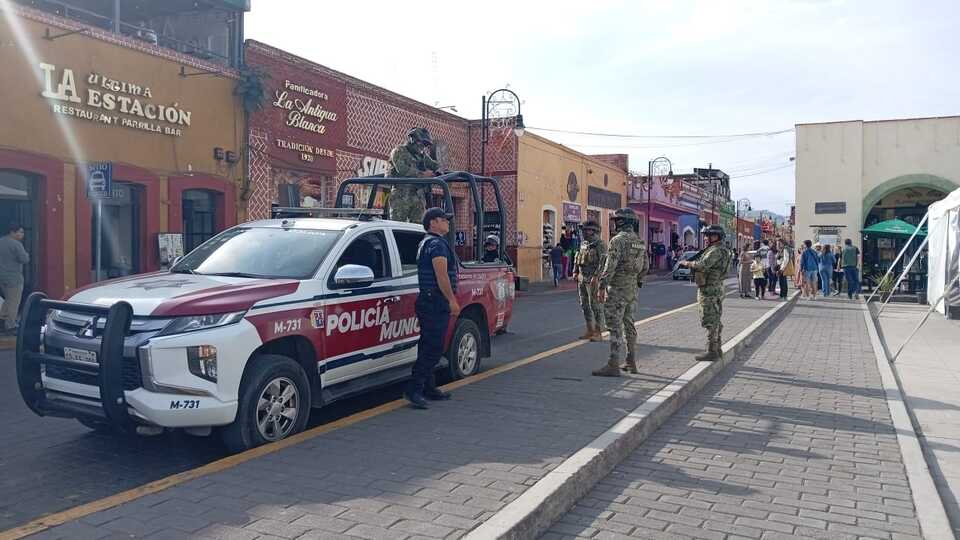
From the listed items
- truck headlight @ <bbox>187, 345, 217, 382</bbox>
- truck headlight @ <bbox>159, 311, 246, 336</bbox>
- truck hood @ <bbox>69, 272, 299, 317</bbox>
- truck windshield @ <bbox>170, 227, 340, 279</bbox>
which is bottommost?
truck headlight @ <bbox>187, 345, 217, 382</bbox>

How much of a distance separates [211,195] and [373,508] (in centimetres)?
1368

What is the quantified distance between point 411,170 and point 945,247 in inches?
518

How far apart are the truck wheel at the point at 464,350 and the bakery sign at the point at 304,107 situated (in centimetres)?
1146

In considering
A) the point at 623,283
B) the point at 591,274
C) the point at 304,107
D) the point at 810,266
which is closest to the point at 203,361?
the point at 623,283

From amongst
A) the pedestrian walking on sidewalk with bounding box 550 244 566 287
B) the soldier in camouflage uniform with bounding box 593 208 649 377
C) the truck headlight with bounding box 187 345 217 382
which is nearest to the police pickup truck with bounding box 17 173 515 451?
the truck headlight with bounding box 187 345 217 382

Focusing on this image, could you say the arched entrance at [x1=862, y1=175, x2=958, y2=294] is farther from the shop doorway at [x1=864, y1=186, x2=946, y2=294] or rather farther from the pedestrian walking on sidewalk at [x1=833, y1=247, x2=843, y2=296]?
Answer: the pedestrian walking on sidewalk at [x1=833, y1=247, x2=843, y2=296]

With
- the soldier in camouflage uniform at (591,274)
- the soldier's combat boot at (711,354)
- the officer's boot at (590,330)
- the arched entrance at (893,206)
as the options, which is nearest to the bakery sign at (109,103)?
the soldier in camouflage uniform at (591,274)

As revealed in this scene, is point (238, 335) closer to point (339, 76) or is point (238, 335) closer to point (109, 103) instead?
point (109, 103)

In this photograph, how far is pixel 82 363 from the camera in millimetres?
4930

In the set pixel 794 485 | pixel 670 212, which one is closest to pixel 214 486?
pixel 794 485

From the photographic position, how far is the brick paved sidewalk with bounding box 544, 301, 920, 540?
436cm

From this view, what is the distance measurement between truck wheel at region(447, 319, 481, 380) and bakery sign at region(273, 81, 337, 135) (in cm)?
1146

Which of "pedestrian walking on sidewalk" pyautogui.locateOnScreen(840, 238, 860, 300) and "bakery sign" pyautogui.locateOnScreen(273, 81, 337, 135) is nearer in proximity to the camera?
"bakery sign" pyautogui.locateOnScreen(273, 81, 337, 135)

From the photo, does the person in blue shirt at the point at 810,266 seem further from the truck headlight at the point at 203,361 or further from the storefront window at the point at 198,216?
the truck headlight at the point at 203,361
